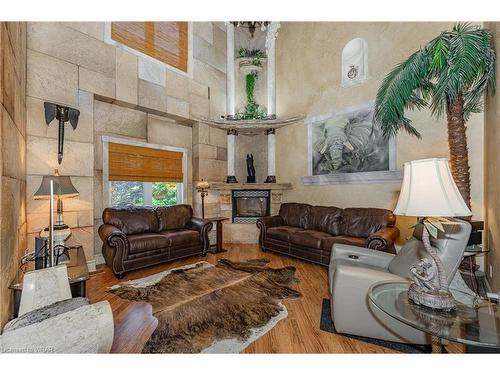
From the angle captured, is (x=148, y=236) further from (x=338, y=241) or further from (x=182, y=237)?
(x=338, y=241)

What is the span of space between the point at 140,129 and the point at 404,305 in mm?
4484

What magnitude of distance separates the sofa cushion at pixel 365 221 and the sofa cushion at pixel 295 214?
2.48ft

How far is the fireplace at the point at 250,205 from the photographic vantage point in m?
5.06

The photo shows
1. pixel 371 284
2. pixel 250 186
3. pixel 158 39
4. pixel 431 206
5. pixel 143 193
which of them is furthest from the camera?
pixel 250 186

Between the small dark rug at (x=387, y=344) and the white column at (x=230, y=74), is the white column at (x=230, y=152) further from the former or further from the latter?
the small dark rug at (x=387, y=344)

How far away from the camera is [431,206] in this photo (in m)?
1.22

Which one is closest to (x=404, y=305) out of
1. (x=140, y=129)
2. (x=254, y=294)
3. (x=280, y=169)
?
(x=254, y=294)

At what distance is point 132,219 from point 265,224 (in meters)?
2.31

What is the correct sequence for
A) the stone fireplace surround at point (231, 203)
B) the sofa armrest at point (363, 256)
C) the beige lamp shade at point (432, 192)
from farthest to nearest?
the stone fireplace surround at point (231, 203) < the sofa armrest at point (363, 256) < the beige lamp shade at point (432, 192)

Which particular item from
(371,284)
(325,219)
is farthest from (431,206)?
(325,219)

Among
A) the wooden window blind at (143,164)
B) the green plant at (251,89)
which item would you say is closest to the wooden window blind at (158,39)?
the green plant at (251,89)

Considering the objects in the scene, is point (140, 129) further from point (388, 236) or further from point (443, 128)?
point (443, 128)
